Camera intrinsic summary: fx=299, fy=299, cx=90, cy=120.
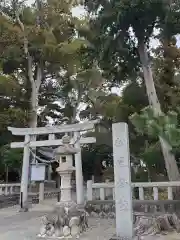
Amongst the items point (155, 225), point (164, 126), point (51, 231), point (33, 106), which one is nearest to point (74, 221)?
point (51, 231)

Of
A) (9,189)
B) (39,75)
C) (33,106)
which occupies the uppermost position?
(39,75)

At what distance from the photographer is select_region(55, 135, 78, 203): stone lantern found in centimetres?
667

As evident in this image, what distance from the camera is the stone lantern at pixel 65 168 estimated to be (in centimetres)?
667

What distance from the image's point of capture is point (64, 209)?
20.2 feet

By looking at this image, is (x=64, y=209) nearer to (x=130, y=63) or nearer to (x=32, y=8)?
(x=130, y=63)

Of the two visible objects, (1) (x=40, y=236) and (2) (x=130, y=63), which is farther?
(2) (x=130, y=63)

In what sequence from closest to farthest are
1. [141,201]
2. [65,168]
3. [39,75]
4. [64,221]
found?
[64,221]
[65,168]
[141,201]
[39,75]

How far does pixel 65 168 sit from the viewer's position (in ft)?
22.4

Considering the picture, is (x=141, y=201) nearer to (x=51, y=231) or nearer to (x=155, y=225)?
(x=155, y=225)

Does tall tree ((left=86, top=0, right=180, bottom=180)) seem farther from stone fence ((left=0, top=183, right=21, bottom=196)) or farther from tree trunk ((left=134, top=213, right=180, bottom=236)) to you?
stone fence ((left=0, top=183, right=21, bottom=196))

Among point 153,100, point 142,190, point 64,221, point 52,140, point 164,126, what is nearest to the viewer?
point 64,221

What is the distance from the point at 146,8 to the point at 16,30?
997cm

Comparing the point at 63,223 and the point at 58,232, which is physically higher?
the point at 63,223

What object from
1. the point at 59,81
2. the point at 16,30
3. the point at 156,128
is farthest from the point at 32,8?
the point at 156,128
